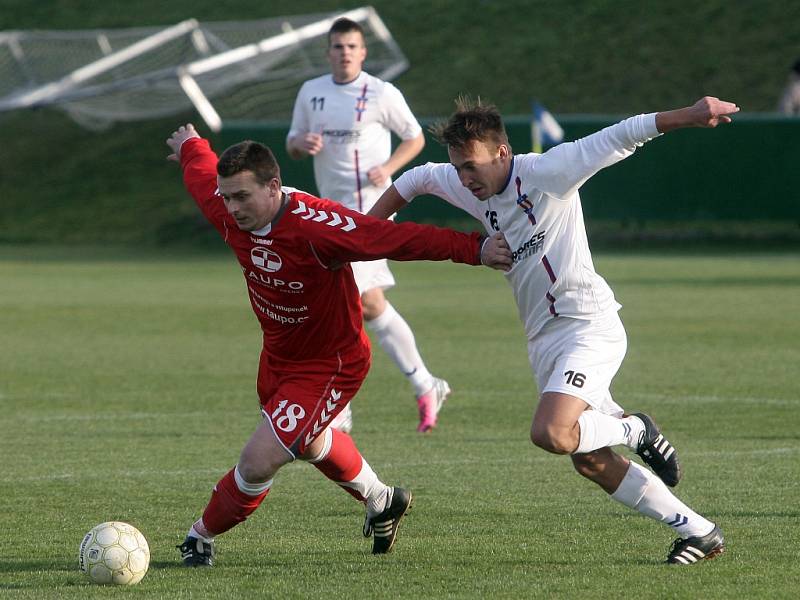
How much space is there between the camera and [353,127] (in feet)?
33.5

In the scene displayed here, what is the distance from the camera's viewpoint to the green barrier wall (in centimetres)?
2448

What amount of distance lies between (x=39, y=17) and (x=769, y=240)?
24.5 metres

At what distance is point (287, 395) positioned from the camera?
5.80 meters

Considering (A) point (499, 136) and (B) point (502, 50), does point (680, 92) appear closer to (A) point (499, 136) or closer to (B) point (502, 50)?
(B) point (502, 50)

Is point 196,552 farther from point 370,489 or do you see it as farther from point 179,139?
point 179,139

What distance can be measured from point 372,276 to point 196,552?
414 centimetres

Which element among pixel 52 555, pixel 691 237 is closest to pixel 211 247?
pixel 691 237

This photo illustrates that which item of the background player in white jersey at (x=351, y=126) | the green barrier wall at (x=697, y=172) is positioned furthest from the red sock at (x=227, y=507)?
the green barrier wall at (x=697, y=172)

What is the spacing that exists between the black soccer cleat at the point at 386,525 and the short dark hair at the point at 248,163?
141 centimetres

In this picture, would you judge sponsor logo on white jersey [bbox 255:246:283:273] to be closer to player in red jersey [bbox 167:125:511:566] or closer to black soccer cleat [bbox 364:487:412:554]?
player in red jersey [bbox 167:125:511:566]

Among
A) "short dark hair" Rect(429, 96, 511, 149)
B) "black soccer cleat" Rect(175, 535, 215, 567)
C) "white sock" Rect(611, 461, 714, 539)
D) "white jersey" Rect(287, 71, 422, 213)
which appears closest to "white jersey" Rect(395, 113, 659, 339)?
"short dark hair" Rect(429, 96, 511, 149)

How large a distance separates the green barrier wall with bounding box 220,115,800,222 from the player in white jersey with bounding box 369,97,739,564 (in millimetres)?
18981

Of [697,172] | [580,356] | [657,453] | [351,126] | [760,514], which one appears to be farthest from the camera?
[697,172]

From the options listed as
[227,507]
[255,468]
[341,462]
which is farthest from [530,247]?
[227,507]
